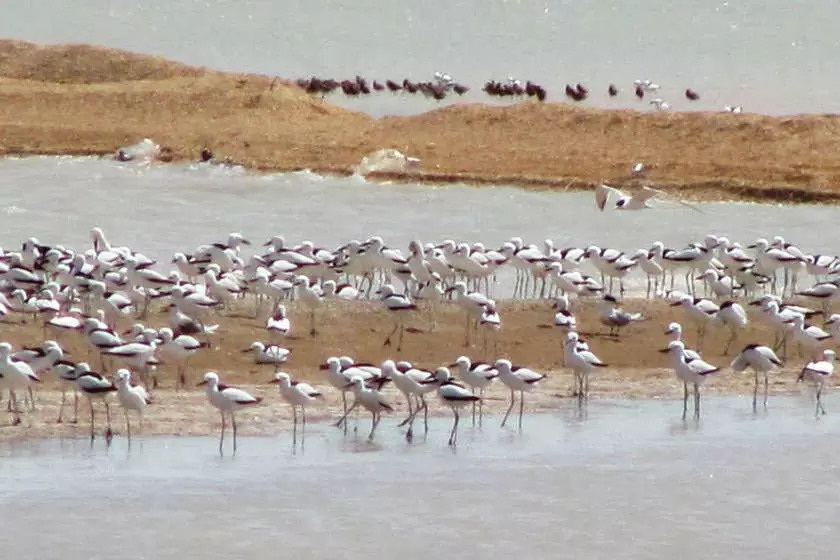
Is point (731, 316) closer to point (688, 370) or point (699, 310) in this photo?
point (699, 310)

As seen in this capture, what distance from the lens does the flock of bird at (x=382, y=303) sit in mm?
15688

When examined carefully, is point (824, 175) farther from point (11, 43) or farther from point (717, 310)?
point (11, 43)

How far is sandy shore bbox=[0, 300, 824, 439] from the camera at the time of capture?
1584cm

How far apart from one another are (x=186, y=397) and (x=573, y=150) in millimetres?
15932

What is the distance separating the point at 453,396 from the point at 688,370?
2402mm

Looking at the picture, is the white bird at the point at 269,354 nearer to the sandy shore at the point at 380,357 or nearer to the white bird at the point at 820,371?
the sandy shore at the point at 380,357

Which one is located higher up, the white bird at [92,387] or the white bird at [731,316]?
the white bird at [731,316]

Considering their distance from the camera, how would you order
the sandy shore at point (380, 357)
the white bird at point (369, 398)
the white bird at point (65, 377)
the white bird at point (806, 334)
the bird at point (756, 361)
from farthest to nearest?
the white bird at point (806, 334)
the bird at point (756, 361)
the sandy shore at point (380, 357)
the white bird at point (369, 398)
the white bird at point (65, 377)

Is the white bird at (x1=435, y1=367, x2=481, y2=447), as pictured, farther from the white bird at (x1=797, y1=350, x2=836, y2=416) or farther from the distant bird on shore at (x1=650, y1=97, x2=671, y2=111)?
the distant bird on shore at (x1=650, y1=97, x2=671, y2=111)

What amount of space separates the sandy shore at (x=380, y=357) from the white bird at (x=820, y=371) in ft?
1.29

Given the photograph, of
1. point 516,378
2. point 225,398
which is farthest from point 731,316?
A: point 225,398

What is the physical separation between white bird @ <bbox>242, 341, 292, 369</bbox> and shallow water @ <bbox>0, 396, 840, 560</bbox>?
1.37m

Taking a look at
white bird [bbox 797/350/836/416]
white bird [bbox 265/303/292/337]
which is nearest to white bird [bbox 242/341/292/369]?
white bird [bbox 265/303/292/337]

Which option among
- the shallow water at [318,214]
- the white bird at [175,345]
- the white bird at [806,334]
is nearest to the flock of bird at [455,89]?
the shallow water at [318,214]
